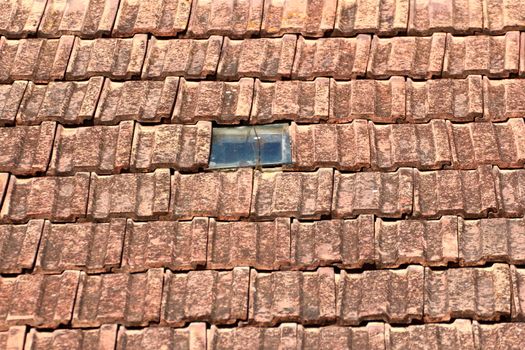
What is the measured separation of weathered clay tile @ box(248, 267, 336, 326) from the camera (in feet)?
20.1

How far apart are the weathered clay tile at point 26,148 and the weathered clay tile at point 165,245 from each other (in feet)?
2.31

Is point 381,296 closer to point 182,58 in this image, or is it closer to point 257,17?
point 182,58

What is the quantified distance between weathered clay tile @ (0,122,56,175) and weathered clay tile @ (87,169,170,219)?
325 millimetres

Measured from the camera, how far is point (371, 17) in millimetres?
7535

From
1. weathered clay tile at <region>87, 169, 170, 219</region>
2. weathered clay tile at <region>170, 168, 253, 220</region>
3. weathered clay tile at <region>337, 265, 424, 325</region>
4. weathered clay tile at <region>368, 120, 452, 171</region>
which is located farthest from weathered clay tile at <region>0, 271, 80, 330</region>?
weathered clay tile at <region>368, 120, 452, 171</region>

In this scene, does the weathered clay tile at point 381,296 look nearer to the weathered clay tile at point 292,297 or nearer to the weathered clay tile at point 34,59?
the weathered clay tile at point 292,297

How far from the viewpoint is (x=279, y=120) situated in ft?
23.0

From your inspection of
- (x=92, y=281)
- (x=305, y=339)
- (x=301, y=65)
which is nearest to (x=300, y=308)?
(x=305, y=339)

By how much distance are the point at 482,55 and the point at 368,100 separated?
0.73 metres

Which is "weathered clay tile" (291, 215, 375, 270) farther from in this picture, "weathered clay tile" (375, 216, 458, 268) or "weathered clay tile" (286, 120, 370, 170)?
"weathered clay tile" (286, 120, 370, 170)

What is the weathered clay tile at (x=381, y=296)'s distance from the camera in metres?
6.11

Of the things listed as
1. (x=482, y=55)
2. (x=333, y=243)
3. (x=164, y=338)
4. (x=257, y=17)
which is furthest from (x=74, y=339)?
(x=482, y=55)

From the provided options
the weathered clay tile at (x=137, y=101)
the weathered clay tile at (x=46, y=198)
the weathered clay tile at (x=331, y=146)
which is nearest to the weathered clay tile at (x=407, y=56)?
the weathered clay tile at (x=331, y=146)

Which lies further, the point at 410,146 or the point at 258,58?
the point at 258,58
